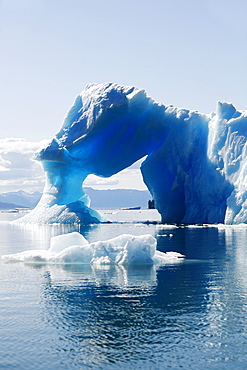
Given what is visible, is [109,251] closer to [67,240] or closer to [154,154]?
[67,240]

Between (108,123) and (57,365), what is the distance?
108 feet

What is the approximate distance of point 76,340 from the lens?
29.9 ft

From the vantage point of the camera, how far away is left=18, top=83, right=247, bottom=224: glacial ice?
37688 millimetres

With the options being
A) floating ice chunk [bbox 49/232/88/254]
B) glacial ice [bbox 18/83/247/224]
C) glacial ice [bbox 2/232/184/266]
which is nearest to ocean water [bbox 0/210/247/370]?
glacial ice [bbox 2/232/184/266]

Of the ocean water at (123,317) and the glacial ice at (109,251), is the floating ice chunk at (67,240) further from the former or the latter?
the ocean water at (123,317)

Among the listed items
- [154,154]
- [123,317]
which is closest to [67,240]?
[123,317]

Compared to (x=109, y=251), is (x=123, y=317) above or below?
below

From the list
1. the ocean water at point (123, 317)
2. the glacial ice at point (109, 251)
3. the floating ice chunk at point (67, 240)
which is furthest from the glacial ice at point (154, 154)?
the ocean water at point (123, 317)

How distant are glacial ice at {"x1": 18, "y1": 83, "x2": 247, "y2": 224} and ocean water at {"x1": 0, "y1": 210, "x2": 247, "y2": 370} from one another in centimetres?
2132

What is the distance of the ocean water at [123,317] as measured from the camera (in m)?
8.26

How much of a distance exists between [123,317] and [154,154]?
3245 centimetres

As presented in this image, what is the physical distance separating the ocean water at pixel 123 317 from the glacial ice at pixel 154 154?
69.9 feet

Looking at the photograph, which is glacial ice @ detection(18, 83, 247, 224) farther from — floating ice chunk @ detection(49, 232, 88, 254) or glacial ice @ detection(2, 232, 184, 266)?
floating ice chunk @ detection(49, 232, 88, 254)

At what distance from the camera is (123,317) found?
10.5 metres
